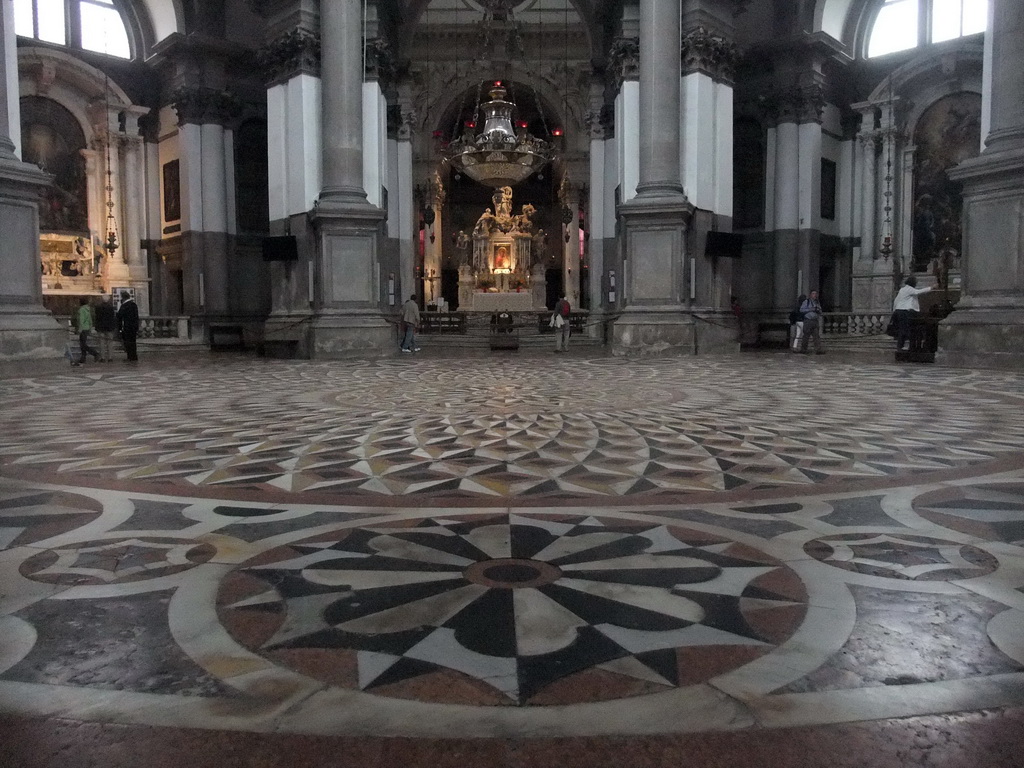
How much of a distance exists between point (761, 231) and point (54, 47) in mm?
21492

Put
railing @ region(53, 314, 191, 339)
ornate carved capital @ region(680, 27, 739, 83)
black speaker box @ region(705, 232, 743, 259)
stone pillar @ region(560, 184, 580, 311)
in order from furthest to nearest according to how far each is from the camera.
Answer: stone pillar @ region(560, 184, 580, 311) → railing @ region(53, 314, 191, 339) → ornate carved capital @ region(680, 27, 739, 83) → black speaker box @ region(705, 232, 743, 259)

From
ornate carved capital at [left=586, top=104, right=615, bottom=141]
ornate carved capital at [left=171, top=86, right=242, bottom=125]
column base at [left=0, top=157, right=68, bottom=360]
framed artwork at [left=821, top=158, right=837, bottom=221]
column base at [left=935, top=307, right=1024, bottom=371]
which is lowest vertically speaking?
column base at [left=935, top=307, right=1024, bottom=371]

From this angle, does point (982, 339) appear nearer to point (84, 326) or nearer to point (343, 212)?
point (343, 212)

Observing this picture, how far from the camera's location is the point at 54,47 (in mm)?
22781

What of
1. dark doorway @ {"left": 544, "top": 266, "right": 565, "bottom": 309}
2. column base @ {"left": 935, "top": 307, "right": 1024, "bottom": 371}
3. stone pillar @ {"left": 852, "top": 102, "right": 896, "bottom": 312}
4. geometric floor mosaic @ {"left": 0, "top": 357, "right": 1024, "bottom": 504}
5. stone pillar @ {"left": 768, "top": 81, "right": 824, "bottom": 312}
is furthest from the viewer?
dark doorway @ {"left": 544, "top": 266, "right": 565, "bottom": 309}

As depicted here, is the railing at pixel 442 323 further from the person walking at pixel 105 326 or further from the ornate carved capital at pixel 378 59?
the person walking at pixel 105 326

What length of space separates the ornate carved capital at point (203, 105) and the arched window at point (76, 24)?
12.9 feet

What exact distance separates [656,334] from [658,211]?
2547mm

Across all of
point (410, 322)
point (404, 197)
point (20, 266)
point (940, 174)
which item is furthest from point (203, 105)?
point (940, 174)

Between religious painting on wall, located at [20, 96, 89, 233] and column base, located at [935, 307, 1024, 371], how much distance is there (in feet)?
77.1

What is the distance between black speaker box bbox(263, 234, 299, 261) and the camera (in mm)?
17016

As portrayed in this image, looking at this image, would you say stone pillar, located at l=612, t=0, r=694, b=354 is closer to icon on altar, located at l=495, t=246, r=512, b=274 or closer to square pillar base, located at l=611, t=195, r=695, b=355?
square pillar base, located at l=611, t=195, r=695, b=355

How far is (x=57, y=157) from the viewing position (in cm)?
2345

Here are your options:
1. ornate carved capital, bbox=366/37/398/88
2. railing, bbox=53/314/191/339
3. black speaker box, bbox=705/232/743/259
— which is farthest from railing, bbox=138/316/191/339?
black speaker box, bbox=705/232/743/259
